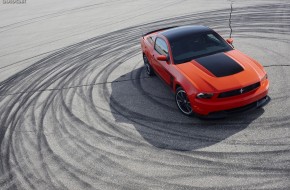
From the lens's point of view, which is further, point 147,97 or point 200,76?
point 147,97

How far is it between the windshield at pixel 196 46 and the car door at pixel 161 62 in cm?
29

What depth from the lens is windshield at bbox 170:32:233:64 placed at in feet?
23.8

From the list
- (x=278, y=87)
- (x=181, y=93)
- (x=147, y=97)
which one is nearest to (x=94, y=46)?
(x=147, y=97)

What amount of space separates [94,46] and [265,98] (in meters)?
9.06

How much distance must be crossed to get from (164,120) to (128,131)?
2.96ft

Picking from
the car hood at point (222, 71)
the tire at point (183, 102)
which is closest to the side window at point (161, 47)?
the car hood at point (222, 71)

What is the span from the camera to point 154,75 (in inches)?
372

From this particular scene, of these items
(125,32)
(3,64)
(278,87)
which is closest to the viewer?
(278,87)

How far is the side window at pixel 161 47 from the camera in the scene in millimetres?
7723

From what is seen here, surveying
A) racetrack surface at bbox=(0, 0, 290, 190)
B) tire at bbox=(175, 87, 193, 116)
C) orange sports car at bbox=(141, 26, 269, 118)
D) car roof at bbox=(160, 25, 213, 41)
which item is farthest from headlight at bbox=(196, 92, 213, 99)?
car roof at bbox=(160, 25, 213, 41)

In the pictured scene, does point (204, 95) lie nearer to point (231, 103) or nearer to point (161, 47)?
point (231, 103)

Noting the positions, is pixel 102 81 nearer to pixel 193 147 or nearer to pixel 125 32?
pixel 193 147

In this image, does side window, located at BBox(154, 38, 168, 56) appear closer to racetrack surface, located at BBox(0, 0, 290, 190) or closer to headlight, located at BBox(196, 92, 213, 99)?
racetrack surface, located at BBox(0, 0, 290, 190)

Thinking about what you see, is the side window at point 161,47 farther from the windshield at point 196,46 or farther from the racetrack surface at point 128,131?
the racetrack surface at point 128,131
